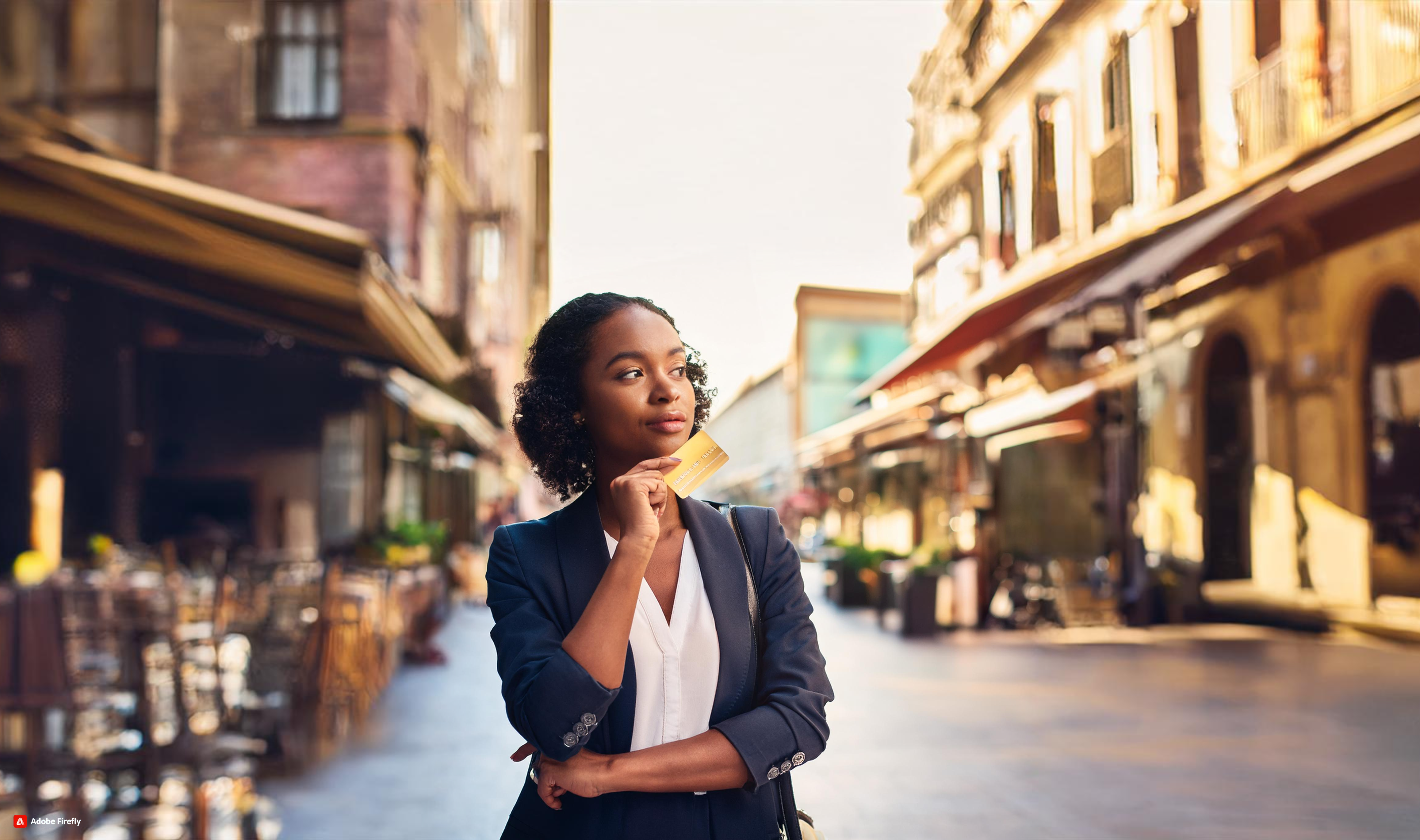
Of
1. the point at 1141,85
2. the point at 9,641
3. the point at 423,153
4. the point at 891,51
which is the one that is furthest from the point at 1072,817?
the point at 423,153

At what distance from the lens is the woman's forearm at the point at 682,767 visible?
1.42 meters

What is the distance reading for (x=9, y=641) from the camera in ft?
12.8

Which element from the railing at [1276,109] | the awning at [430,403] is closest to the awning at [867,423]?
the awning at [430,403]

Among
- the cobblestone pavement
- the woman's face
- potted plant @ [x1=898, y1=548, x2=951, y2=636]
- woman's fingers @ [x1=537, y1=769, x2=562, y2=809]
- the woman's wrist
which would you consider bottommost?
the cobblestone pavement

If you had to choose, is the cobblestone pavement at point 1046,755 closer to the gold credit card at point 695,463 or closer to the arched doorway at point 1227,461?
the arched doorway at point 1227,461

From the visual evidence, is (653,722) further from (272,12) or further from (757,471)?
(757,471)

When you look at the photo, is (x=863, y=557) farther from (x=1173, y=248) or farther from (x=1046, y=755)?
(x=1173, y=248)

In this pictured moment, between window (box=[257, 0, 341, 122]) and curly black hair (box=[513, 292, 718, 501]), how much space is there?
5.54 m

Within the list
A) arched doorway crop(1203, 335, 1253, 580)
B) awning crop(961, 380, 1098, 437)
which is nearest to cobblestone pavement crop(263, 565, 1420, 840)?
arched doorway crop(1203, 335, 1253, 580)

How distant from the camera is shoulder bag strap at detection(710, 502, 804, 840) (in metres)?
1.56

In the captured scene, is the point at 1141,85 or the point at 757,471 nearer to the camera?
the point at 1141,85

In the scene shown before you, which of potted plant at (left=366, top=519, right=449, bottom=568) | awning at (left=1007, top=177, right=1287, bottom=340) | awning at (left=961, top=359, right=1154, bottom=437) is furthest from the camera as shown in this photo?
awning at (left=961, top=359, right=1154, bottom=437)

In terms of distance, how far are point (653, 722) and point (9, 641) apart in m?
3.42

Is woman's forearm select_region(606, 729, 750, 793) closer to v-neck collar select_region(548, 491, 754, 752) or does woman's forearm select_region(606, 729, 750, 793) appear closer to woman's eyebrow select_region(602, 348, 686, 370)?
v-neck collar select_region(548, 491, 754, 752)
